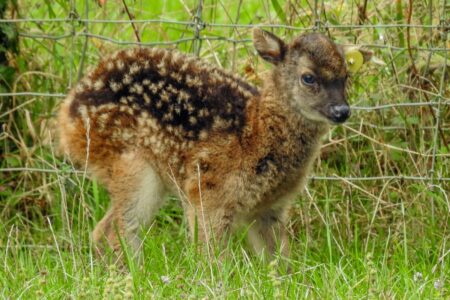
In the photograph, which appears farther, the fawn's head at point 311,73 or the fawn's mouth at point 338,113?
the fawn's head at point 311,73

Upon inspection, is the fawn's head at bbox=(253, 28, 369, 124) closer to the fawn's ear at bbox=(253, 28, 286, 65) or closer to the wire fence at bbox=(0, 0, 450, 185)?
the fawn's ear at bbox=(253, 28, 286, 65)

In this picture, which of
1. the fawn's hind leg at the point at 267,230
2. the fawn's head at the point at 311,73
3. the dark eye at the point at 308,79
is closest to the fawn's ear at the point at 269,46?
the fawn's head at the point at 311,73

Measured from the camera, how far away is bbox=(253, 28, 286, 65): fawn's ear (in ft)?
22.3

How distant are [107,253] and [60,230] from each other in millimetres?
1359

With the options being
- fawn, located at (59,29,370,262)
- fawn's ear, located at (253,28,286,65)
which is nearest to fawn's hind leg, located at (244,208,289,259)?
fawn, located at (59,29,370,262)

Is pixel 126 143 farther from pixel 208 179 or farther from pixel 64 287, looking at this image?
pixel 64 287

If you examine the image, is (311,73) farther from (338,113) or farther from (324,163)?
(324,163)

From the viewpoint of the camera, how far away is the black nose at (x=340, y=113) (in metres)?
6.51

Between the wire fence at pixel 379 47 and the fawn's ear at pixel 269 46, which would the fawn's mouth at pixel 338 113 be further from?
the wire fence at pixel 379 47

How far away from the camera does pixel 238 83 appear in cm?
702

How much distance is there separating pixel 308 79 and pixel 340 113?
339mm

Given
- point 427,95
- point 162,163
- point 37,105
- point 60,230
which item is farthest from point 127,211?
point 427,95

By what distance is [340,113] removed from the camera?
6512mm

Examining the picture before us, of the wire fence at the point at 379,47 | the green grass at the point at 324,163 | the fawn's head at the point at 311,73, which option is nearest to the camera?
the fawn's head at the point at 311,73
